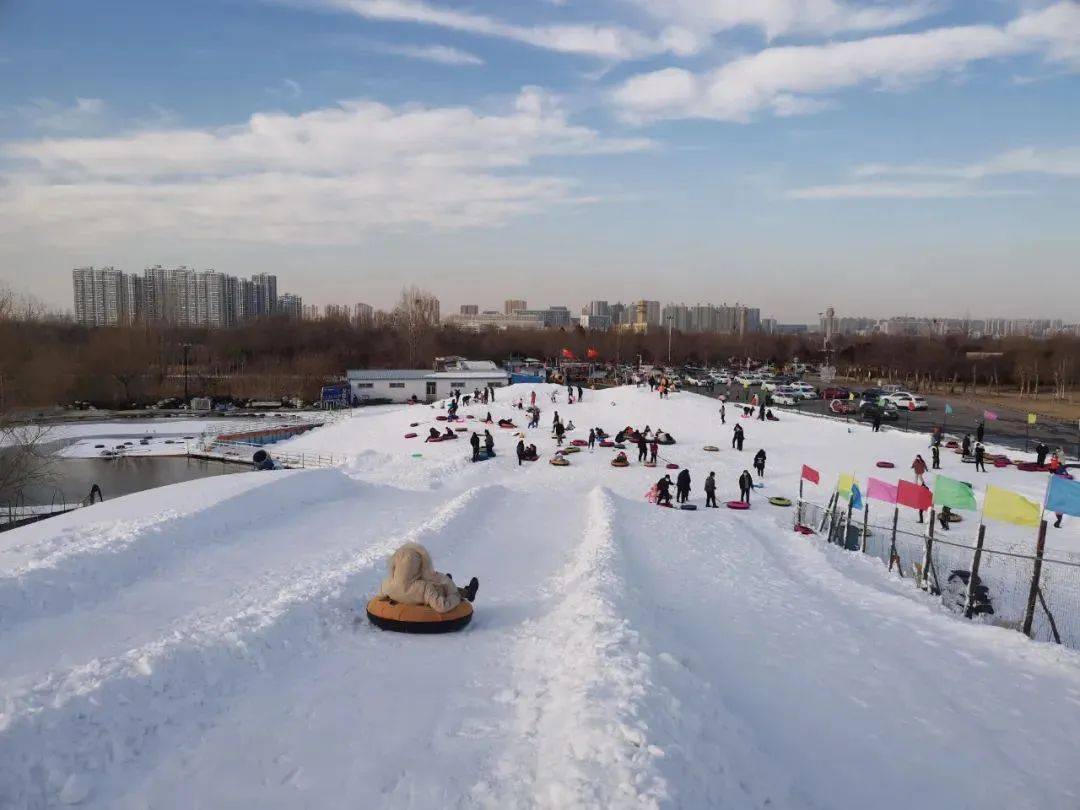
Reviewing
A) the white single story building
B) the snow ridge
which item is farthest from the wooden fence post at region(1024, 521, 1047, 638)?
the white single story building

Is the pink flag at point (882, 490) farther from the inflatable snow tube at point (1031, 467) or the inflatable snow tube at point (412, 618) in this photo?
the inflatable snow tube at point (412, 618)

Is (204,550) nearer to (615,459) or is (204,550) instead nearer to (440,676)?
(440,676)

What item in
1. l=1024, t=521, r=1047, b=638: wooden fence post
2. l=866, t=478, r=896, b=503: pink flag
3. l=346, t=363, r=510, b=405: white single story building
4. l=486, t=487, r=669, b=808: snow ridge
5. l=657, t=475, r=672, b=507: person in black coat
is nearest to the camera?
l=486, t=487, r=669, b=808: snow ridge

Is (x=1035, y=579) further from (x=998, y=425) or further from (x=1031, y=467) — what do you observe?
(x=998, y=425)

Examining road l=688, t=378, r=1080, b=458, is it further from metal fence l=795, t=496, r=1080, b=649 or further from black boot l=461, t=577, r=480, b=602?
black boot l=461, t=577, r=480, b=602

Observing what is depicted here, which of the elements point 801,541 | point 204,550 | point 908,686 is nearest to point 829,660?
point 908,686

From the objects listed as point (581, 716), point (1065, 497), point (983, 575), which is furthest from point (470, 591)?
point (983, 575)
